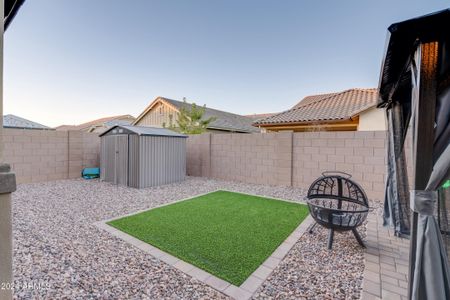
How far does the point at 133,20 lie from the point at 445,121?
29.5 ft

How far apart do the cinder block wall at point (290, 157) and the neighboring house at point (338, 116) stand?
2242 mm

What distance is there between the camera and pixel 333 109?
9008mm

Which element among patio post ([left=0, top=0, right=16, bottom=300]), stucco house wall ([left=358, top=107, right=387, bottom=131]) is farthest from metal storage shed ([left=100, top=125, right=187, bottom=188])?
stucco house wall ([left=358, top=107, right=387, bottom=131])

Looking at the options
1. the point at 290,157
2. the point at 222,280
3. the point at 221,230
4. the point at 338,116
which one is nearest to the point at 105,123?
the point at 290,157

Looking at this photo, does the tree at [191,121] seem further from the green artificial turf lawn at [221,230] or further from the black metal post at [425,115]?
the black metal post at [425,115]

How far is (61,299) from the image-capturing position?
1.94 m

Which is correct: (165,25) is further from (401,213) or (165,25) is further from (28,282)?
(401,213)

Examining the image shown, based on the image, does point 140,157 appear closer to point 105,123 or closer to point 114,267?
point 114,267

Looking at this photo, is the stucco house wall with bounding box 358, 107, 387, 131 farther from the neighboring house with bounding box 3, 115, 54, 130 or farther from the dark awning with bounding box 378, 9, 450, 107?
the neighboring house with bounding box 3, 115, 54, 130

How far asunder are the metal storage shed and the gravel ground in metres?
2.46

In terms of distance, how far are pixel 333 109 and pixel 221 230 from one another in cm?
777

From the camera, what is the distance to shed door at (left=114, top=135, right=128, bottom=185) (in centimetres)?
690

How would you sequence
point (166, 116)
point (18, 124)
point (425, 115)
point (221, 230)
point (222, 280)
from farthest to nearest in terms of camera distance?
point (166, 116)
point (18, 124)
point (221, 230)
point (222, 280)
point (425, 115)

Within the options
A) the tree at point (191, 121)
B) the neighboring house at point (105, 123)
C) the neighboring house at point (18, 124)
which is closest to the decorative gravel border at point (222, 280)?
the tree at point (191, 121)
